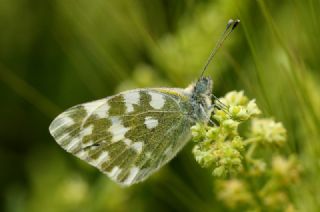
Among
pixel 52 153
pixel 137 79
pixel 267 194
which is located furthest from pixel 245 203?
pixel 52 153

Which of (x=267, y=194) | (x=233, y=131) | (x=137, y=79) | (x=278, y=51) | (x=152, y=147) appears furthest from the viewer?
(x=137, y=79)

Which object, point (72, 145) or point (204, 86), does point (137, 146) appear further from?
point (204, 86)

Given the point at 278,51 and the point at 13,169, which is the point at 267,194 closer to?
the point at 278,51

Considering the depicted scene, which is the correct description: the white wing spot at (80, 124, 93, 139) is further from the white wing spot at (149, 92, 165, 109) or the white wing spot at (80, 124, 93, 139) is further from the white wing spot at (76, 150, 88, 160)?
the white wing spot at (149, 92, 165, 109)

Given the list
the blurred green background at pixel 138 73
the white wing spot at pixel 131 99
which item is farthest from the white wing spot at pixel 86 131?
the blurred green background at pixel 138 73

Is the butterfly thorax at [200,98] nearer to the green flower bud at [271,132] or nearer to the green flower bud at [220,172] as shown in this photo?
the green flower bud at [271,132]
